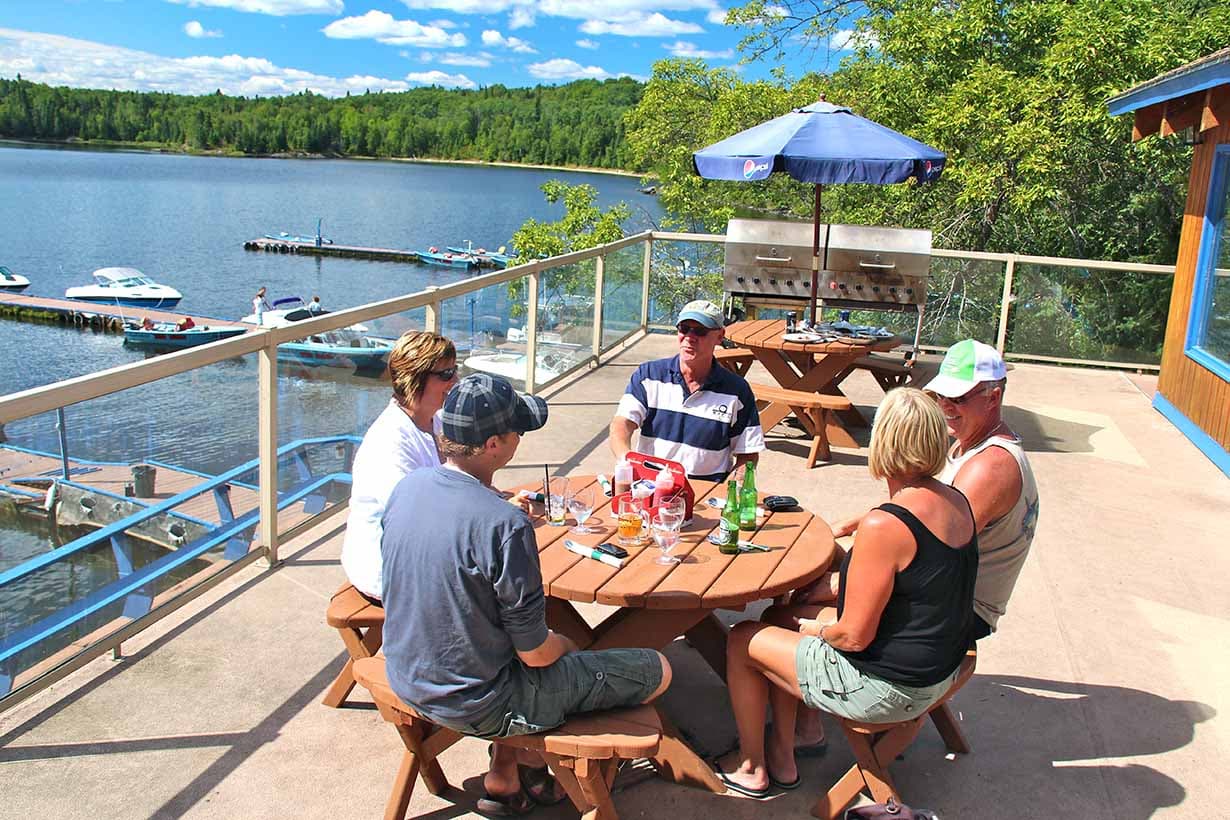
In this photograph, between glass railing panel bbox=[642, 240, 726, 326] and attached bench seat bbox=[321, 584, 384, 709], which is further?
glass railing panel bbox=[642, 240, 726, 326]

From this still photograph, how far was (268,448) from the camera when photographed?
468 cm

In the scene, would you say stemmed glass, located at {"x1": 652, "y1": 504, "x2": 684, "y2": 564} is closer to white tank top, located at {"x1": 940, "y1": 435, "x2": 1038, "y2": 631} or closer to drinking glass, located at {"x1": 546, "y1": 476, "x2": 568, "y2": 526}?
drinking glass, located at {"x1": 546, "y1": 476, "x2": 568, "y2": 526}

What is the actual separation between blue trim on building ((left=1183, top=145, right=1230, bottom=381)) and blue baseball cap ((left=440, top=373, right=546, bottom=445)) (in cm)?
728

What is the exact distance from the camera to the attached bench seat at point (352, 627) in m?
3.24

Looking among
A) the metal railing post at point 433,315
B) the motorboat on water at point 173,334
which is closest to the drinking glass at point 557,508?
the metal railing post at point 433,315

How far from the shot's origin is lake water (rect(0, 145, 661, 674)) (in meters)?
3.90

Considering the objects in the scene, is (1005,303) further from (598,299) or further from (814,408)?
(814,408)

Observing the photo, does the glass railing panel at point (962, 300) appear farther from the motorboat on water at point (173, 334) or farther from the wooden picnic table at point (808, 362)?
the motorboat on water at point (173, 334)

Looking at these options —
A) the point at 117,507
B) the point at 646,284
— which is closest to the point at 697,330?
the point at 117,507

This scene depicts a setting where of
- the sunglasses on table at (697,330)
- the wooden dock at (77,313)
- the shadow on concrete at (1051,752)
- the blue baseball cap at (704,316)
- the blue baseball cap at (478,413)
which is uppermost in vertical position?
the blue baseball cap at (704,316)

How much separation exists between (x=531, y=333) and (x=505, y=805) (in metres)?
5.37

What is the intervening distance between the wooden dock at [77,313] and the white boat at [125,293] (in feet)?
3.86

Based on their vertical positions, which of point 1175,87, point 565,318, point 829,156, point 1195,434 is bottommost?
point 1195,434

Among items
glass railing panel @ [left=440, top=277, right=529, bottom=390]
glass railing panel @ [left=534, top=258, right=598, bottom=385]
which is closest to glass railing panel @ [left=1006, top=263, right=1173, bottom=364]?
glass railing panel @ [left=534, top=258, right=598, bottom=385]
